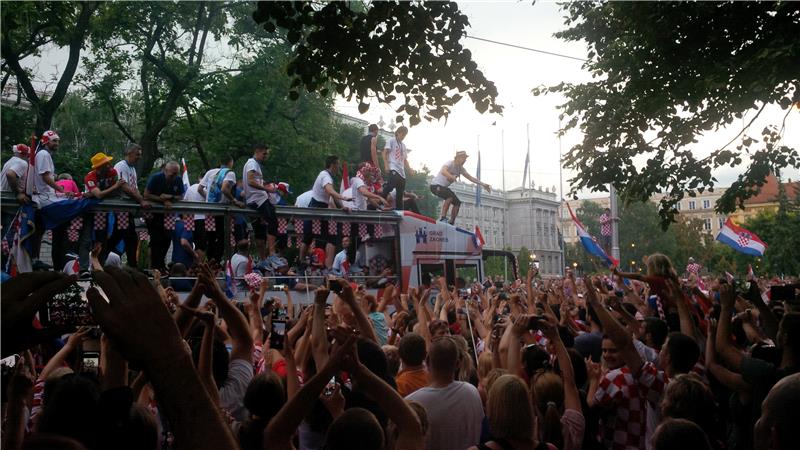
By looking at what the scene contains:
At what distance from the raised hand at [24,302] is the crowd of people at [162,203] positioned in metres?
6.05

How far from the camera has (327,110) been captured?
3050 cm

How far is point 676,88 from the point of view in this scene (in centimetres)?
1001

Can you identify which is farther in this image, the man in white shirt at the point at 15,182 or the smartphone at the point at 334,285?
the man in white shirt at the point at 15,182

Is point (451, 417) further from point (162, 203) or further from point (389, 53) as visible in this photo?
point (162, 203)

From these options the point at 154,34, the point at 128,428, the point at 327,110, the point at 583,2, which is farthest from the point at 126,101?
the point at 128,428

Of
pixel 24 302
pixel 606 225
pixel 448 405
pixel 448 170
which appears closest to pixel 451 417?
pixel 448 405

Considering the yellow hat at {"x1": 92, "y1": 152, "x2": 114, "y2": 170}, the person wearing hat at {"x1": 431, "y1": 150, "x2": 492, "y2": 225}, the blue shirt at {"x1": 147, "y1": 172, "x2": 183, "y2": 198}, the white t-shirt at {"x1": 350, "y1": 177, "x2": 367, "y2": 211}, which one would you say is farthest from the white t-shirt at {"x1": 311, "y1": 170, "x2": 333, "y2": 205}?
the yellow hat at {"x1": 92, "y1": 152, "x2": 114, "y2": 170}

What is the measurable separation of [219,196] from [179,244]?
4.36 ft

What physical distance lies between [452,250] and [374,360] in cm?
1195

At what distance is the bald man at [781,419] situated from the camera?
8.36ft

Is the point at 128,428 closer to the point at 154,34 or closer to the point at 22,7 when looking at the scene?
the point at 22,7

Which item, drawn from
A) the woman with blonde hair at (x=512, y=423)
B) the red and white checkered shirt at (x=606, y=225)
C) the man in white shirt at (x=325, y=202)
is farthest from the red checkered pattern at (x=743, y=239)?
the woman with blonde hair at (x=512, y=423)

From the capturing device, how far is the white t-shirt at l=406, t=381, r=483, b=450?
3.92 metres

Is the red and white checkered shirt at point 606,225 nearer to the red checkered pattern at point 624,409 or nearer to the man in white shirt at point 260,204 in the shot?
the man in white shirt at point 260,204
